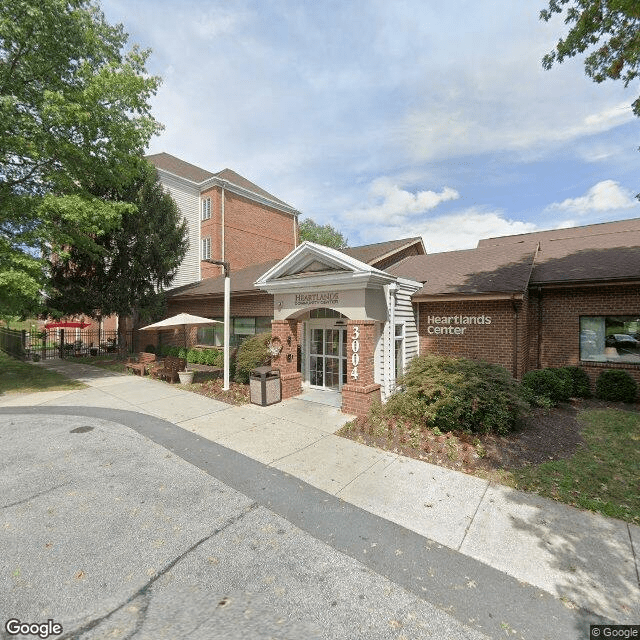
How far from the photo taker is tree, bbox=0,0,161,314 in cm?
1170

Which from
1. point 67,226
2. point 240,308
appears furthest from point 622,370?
point 67,226

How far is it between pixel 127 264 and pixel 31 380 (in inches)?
283

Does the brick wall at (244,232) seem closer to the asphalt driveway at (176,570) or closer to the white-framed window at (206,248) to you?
the white-framed window at (206,248)

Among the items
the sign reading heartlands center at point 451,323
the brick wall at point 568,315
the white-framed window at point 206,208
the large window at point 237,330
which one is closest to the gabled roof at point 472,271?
the sign reading heartlands center at point 451,323

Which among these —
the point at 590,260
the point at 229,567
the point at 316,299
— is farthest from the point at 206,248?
the point at 229,567

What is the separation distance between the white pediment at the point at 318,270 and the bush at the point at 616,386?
22.9 ft

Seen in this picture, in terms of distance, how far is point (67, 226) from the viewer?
46.0 ft

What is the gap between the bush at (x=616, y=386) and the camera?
31.2 ft

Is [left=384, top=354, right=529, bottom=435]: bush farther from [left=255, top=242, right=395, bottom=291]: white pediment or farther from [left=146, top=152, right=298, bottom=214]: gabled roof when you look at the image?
[left=146, top=152, right=298, bottom=214]: gabled roof

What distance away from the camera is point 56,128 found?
13039 millimetres

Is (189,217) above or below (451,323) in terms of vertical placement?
above

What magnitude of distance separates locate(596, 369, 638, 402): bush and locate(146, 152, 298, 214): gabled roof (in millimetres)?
24562

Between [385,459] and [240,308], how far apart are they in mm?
11276

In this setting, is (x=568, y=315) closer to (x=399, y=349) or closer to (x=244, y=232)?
(x=399, y=349)
